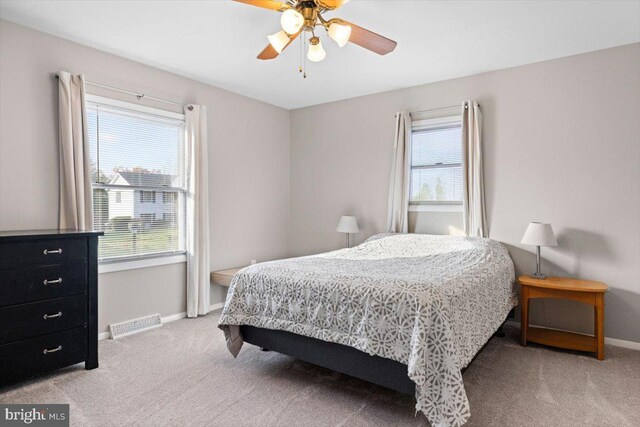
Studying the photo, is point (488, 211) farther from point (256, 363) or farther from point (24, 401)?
point (24, 401)

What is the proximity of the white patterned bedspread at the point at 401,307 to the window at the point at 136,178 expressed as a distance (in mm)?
1513

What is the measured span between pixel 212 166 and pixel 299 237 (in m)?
1.67

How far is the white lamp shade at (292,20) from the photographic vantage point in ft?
6.75

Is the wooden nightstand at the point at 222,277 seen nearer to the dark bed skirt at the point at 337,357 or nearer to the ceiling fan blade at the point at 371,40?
the dark bed skirt at the point at 337,357

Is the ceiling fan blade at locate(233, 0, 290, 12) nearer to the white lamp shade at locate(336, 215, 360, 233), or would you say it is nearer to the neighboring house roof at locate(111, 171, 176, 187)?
the neighboring house roof at locate(111, 171, 176, 187)

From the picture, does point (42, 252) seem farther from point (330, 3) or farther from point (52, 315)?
point (330, 3)

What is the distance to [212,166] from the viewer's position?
4.44 m

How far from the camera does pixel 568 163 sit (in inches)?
140

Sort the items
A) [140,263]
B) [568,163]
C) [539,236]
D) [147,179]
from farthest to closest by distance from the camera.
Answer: [147,179]
[140,263]
[568,163]
[539,236]

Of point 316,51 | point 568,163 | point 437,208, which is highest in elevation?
point 316,51

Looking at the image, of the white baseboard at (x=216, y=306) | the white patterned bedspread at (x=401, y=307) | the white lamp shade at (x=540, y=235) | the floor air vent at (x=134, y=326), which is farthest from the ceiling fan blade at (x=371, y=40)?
the white baseboard at (x=216, y=306)

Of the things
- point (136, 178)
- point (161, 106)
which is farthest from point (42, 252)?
point (161, 106)


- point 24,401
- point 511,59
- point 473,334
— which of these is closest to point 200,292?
point 24,401

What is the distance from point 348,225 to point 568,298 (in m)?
2.34
